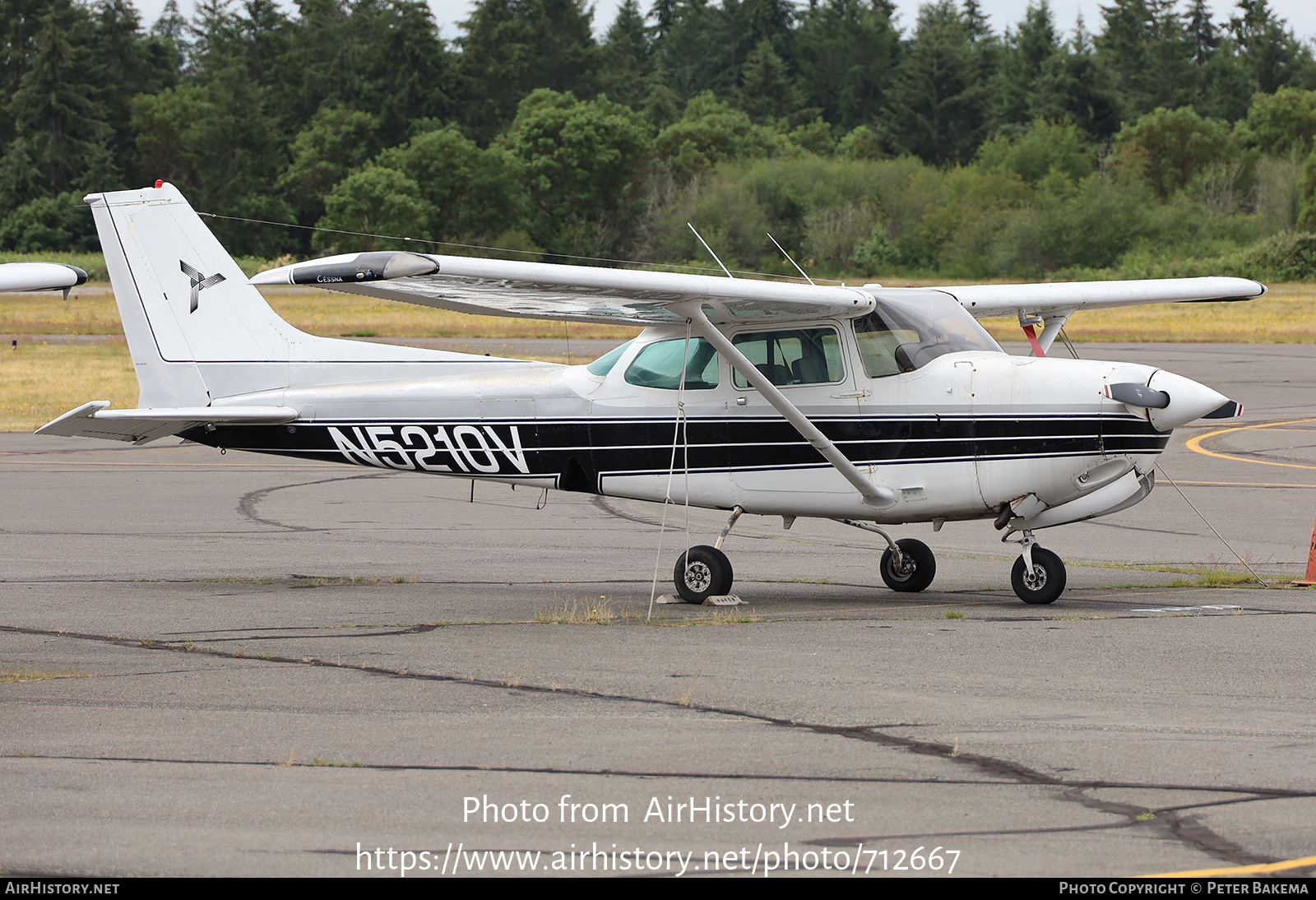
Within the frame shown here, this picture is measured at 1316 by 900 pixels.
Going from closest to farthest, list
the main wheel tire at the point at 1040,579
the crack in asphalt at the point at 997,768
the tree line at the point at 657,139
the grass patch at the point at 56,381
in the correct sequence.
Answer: the crack in asphalt at the point at 997,768 < the main wheel tire at the point at 1040,579 < the grass patch at the point at 56,381 < the tree line at the point at 657,139

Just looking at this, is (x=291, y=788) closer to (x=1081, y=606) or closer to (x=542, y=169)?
(x=1081, y=606)

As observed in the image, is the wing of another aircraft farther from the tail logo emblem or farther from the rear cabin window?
the tail logo emblem

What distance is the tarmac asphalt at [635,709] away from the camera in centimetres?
485

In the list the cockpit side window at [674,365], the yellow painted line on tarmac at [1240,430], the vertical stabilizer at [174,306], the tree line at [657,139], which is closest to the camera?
the cockpit side window at [674,365]

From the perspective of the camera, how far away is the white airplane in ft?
31.4

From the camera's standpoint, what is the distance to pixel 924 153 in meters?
112

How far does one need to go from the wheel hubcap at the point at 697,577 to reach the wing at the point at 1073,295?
10.3 ft

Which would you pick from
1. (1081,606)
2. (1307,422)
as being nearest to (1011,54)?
(1307,422)

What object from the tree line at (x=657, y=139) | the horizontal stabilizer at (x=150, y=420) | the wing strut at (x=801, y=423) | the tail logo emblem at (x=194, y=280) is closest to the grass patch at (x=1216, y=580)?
the wing strut at (x=801, y=423)

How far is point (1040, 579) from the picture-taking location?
10.0m

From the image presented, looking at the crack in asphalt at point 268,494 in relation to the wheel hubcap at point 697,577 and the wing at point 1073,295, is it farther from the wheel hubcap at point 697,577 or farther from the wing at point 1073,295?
the wing at point 1073,295

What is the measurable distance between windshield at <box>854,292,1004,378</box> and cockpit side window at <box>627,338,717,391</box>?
47.3 inches

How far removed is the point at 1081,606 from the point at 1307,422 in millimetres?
16637

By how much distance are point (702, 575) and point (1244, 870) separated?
6.33m
